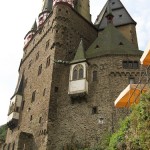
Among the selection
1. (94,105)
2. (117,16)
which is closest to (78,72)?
(94,105)

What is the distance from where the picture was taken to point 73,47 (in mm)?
33906

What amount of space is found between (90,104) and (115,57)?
5.26 metres

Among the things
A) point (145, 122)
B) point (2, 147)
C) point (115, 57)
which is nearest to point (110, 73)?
point (115, 57)

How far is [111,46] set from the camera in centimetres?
3219

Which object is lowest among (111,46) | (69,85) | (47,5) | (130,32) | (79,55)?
(69,85)

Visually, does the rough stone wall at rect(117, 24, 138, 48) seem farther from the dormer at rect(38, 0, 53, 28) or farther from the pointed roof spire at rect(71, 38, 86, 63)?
the dormer at rect(38, 0, 53, 28)

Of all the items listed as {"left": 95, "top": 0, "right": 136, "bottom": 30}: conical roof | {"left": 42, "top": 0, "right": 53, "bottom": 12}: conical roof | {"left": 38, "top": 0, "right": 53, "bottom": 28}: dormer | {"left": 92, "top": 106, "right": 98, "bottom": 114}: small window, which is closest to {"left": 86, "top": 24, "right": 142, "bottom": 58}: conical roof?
{"left": 95, "top": 0, "right": 136, "bottom": 30}: conical roof

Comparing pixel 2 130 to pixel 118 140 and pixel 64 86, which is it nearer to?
pixel 64 86

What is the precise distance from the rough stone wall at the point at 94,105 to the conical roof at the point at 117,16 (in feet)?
37.3

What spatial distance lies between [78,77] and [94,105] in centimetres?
312

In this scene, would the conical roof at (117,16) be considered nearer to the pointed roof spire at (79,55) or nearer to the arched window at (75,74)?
the pointed roof spire at (79,55)

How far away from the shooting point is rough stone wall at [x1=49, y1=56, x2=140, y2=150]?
2694 cm

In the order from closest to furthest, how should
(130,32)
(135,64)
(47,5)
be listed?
(135,64)
(130,32)
(47,5)

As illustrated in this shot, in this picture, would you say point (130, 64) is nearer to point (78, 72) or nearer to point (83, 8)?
point (78, 72)
